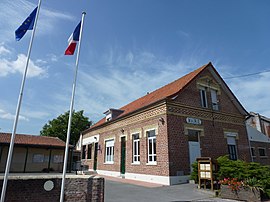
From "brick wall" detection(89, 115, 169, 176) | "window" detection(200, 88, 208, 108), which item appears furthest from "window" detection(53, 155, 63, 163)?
"window" detection(200, 88, 208, 108)

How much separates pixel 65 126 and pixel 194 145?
2903cm

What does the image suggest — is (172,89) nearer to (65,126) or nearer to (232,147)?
(232,147)

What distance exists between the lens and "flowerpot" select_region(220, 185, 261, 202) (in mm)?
7375

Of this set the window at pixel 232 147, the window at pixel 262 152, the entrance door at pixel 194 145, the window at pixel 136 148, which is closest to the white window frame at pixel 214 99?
the window at pixel 232 147

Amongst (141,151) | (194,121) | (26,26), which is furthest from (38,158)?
(26,26)

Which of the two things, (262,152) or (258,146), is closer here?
(258,146)

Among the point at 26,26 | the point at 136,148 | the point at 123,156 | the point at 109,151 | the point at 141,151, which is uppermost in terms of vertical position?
the point at 26,26

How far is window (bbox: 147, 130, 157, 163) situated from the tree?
26.3m

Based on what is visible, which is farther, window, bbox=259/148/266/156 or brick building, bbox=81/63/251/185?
window, bbox=259/148/266/156

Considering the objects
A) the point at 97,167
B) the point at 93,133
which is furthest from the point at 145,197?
the point at 93,133

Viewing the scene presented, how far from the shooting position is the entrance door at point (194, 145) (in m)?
12.4

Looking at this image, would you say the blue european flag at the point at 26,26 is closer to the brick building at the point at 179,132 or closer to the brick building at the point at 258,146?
the brick building at the point at 179,132

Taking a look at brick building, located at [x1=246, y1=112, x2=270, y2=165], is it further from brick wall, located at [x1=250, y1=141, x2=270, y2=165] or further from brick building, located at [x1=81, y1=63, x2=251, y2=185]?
brick building, located at [x1=81, y1=63, x2=251, y2=185]

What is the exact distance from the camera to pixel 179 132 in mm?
12211
